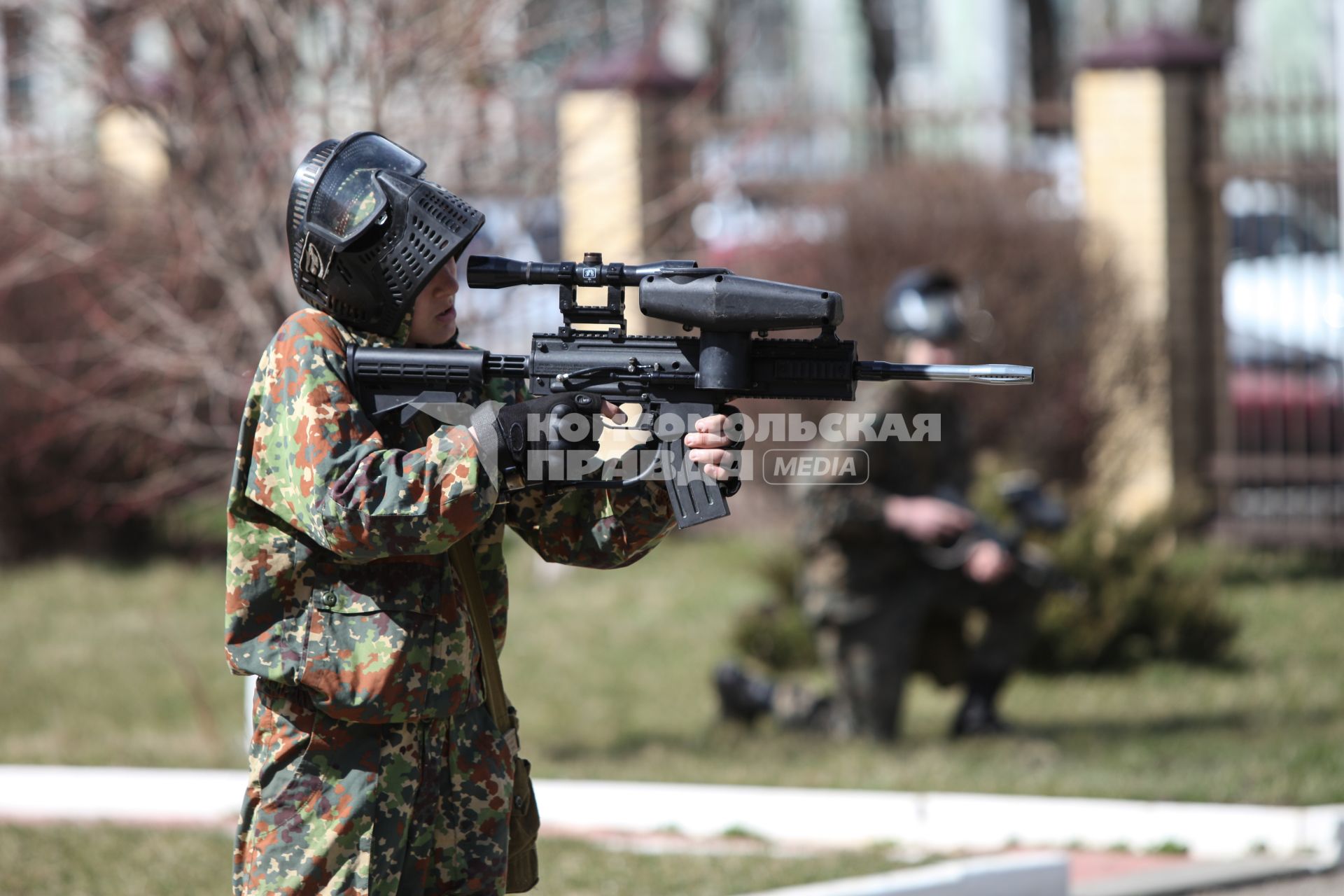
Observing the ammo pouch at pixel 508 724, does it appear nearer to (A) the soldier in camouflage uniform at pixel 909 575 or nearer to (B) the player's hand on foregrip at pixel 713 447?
(B) the player's hand on foregrip at pixel 713 447

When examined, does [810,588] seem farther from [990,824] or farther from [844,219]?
[844,219]

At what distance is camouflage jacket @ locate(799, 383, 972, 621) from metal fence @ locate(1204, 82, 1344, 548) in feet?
15.9

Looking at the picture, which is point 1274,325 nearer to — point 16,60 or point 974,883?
point 974,883

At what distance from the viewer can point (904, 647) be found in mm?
6789

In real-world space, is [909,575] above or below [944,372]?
below

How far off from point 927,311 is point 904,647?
4.64 feet

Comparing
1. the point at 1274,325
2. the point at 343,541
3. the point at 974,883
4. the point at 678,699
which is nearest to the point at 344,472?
the point at 343,541

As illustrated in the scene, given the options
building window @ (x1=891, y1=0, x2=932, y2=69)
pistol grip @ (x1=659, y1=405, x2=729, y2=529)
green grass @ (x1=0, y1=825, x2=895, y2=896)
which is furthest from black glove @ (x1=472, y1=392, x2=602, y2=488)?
building window @ (x1=891, y1=0, x2=932, y2=69)

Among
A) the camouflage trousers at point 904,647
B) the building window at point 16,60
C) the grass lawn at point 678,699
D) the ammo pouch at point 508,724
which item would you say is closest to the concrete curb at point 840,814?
the grass lawn at point 678,699

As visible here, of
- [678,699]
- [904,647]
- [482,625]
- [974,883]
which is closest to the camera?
[482,625]

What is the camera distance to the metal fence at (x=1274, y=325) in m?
10.8

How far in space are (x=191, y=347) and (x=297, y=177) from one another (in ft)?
12.4

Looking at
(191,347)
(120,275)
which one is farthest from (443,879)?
(120,275)

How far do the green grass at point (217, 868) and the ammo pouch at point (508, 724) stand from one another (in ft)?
4.69
